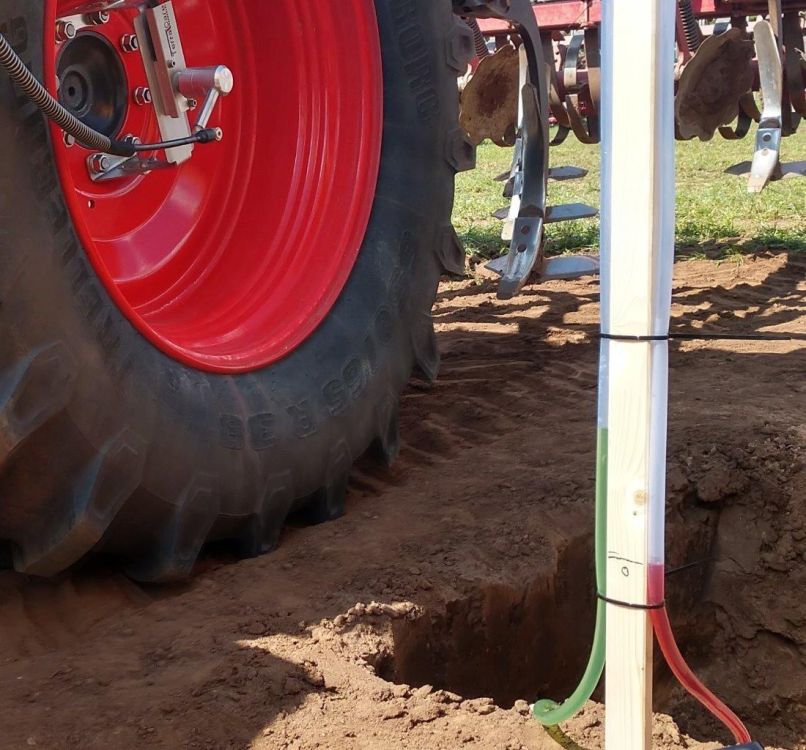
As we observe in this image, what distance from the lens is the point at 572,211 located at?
433cm

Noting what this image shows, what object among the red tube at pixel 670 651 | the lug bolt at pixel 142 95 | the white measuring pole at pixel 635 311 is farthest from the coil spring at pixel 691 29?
the red tube at pixel 670 651

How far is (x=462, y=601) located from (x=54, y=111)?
115cm

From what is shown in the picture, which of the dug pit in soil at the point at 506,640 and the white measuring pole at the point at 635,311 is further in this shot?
the dug pit in soil at the point at 506,640

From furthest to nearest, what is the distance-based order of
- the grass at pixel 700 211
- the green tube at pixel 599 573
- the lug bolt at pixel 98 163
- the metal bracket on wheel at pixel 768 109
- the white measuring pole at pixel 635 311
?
the grass at pixel 700 211 → the metal bracket on wheel at pixel 768 109 → the lug bolt at pixel 98 163 → the green tube at pixel 599 573 → the white measuring pole at pixel 635 311

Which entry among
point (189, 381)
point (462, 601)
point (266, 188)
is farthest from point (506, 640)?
point (266, 188)

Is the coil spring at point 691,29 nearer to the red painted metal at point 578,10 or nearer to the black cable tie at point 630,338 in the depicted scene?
the red painted metal at point 578,10

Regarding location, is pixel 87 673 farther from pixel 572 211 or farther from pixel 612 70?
pixel 572 211

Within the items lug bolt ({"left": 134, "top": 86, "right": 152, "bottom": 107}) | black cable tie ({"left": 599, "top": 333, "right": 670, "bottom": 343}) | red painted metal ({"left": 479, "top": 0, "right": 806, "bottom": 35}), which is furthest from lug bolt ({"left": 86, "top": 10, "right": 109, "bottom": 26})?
red painted metal ({"left": 479, "top": 0, "right": 806, "bottom": 35})

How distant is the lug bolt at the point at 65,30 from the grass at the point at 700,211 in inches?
141

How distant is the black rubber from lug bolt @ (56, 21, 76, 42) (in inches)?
11.8

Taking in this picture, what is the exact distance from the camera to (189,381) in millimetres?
2055

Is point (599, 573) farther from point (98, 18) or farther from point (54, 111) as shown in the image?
point (98, 18)

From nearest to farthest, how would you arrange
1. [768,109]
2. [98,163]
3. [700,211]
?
[98,163], [768,109], [700,211]

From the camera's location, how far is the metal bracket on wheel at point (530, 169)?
399 centimetres
